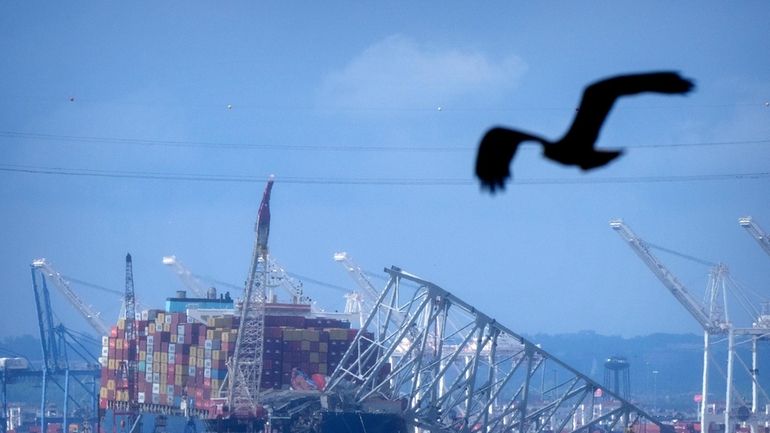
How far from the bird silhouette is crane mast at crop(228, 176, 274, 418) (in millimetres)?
44776

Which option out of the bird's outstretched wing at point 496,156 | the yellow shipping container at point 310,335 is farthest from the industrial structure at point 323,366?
the bird's outstretched wing at point 496,156

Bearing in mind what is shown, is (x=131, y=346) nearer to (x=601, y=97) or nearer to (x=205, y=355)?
(x=205, y=355)

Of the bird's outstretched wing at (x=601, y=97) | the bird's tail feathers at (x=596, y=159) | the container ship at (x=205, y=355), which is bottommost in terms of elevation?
the bird's tail feathers at (x=596, y=159)

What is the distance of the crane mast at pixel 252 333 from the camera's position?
161 ft

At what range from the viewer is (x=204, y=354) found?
55.4 metres

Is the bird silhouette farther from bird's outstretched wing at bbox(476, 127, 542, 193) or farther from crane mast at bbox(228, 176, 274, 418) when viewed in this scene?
crane mast at bbox(228, 176, 274, 418)

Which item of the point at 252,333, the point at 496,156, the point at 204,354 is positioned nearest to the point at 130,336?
the point at 204,354

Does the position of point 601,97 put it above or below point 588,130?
above

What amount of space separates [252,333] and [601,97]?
157 ft

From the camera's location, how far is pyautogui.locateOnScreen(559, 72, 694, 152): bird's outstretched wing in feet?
13.7

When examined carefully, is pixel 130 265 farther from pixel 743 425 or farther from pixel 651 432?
pixel 743 425

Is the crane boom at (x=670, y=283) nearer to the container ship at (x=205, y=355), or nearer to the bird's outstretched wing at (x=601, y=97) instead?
the container ship at (x=205, y=355)

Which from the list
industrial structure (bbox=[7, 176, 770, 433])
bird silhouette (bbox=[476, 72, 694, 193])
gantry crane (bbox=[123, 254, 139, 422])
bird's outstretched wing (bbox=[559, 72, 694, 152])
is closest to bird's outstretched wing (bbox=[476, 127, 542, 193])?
bird silhouette (bbox=[476, 72, 694, 193])

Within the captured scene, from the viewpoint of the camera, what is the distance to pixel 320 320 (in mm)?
58000
